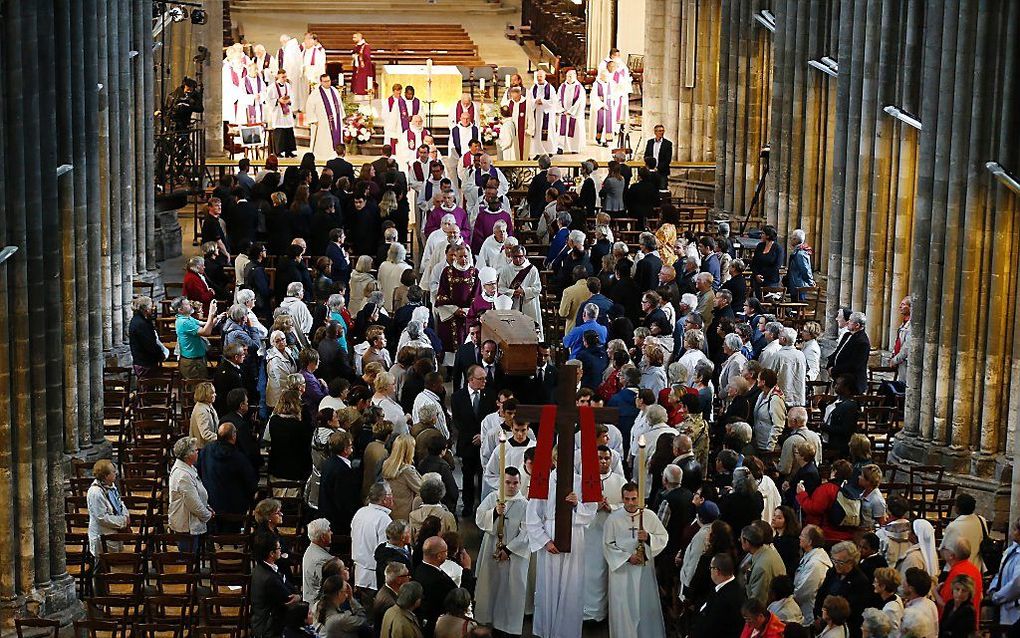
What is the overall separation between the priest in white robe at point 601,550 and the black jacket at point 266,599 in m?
3.14

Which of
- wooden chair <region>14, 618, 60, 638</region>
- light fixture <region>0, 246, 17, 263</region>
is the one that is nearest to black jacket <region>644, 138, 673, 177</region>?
light fixture <region>0, 246, 17, 263</region>

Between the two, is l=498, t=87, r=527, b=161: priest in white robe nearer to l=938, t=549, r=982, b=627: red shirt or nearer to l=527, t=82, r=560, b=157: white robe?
l=527, t=82, r=560, b=157: white robe

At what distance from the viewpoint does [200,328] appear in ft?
80.2

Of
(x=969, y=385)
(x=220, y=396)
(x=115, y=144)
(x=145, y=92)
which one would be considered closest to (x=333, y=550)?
(x=220, y=396)

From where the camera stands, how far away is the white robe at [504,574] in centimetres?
1883

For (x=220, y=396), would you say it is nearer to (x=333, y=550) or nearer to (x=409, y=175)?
(x=333, y=550)

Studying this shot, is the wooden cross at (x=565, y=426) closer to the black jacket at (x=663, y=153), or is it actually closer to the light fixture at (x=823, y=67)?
the light fixture at (x=823, y=67)

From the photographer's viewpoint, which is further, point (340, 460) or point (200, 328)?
point (200, 328)

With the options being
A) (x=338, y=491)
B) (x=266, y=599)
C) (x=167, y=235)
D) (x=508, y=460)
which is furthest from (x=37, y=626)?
(x=167, y=235)

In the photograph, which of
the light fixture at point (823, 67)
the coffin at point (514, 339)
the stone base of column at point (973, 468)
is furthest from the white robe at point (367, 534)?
the light fixture at point (823, 67)

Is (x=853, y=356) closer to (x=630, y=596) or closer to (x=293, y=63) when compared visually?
(x=630, y=596)

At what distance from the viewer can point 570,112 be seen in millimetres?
39938

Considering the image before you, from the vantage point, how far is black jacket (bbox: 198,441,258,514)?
20281 millimetres

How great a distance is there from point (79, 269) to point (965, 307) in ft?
33.3
